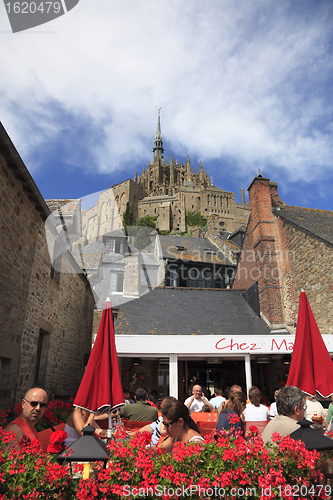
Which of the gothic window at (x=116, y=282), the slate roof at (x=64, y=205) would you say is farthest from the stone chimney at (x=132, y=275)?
the slate roof at (x=64, y=205)

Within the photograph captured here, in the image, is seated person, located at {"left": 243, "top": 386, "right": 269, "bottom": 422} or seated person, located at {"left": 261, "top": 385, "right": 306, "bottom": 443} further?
seated person, located at {"left": 243, "top": 386, "right": 269, "bottom": 422}

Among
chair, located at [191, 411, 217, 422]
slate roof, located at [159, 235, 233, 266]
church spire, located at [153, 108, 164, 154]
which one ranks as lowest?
chair, located at [191, 411, 217, 422]

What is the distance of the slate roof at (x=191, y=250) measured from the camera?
20641mm

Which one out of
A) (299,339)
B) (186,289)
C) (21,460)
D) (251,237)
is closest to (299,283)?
(251,237)

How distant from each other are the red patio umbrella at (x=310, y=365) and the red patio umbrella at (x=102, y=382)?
253 cm

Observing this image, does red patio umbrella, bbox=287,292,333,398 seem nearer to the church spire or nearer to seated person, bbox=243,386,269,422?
seated person, bbox=243,386,269,422

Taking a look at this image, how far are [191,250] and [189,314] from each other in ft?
32.1

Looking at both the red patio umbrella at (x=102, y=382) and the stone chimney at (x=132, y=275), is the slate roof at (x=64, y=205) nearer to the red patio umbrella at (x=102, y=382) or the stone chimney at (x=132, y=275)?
the stone chimney at (x=132, y=275)

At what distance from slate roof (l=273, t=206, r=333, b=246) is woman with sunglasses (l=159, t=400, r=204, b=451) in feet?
29.2

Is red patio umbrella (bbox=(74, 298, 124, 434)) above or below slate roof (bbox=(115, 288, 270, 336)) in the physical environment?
below

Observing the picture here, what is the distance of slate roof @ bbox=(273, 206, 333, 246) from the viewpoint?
37.4ft

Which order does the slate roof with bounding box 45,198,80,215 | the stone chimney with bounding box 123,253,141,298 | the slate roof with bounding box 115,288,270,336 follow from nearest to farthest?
the slate roof with bounding box 45,198,80,215 → the slate roof with bounding box 115,288,270,336 → the stone chimney with bounding box 123,253,141,298

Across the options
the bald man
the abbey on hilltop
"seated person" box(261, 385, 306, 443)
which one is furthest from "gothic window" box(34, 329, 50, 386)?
the abbey on hilltop

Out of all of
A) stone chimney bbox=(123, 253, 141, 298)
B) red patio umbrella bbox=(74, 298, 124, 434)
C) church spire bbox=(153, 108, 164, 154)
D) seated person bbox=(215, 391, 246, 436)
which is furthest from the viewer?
church spire bbox=(153, 108, 164, 154)
